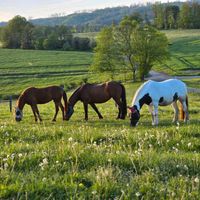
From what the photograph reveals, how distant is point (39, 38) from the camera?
13500 centimetres

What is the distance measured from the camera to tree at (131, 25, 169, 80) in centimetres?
7461

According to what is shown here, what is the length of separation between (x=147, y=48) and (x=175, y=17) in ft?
372

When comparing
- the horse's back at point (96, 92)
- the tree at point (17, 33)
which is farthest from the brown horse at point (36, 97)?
the tree at point (17, 33)

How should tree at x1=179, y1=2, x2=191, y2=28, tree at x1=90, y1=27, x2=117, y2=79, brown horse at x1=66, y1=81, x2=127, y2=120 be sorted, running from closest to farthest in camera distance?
brown horse at x1=66, y1=81, x2=127, y2=120 < tree at x1=90, y1=27, x2=117, y2=79 < tree at x1=179, y1=2, x2=191, y2=28

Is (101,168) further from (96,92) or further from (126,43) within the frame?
(126,43)

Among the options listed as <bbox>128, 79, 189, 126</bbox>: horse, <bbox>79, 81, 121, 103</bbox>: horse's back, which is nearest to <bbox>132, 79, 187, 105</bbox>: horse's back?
<bbox>128, 79, 189, 126</bbox>: horse

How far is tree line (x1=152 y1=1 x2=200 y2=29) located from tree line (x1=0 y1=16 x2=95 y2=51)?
54.5 m

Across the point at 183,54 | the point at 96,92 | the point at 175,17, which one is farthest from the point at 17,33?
the point at 96,92

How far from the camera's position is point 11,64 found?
102 m

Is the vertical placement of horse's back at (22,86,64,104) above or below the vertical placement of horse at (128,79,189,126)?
below

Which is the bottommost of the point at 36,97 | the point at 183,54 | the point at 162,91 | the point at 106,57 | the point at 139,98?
the point at 183,54

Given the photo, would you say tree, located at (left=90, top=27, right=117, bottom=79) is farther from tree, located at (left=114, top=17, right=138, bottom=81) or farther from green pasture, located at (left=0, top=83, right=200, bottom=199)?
green pasture, located at (left=0, top=83, right=200, bottom=199)

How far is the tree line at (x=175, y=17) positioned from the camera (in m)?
171

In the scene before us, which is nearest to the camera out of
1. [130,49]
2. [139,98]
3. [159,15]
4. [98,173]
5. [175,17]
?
[98,173]
